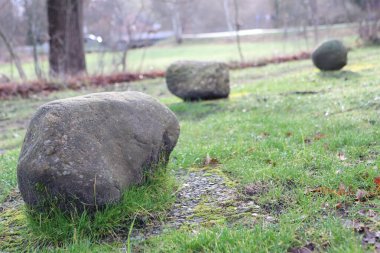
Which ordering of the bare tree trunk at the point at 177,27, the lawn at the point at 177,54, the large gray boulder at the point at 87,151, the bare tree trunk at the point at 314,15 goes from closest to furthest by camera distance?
the large gray boulder at the point at 87,151
the lawn at the point at 177,54
the bare tree trunk at the point at 314,15
the bare tree trunk at the point at 177,27

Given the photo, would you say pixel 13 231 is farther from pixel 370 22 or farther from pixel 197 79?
pixel 370 22

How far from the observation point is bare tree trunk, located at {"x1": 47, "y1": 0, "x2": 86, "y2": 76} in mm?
17953

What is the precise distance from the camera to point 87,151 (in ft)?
12.7

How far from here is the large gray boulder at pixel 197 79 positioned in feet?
35.6

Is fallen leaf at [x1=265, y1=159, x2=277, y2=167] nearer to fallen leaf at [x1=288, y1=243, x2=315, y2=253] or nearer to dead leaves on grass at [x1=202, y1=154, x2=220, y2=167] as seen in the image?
dead leaves on grass at [x1=202, y1=154, x2=220, y2=167]

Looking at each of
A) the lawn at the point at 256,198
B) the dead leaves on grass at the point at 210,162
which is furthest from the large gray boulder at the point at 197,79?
the dead leaves on grass at the point at 210,162

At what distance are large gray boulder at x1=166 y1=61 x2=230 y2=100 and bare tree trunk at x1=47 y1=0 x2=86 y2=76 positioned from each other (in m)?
8.01

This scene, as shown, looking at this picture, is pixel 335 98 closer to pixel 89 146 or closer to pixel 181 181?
pixel 181 181

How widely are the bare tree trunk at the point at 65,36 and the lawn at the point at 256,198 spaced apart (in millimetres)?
11358

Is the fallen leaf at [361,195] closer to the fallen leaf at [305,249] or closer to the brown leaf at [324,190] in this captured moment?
the brown leaf at [324,190]

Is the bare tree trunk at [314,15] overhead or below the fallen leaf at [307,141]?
overhead

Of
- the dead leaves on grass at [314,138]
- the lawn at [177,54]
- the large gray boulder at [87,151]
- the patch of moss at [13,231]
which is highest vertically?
the lawn at [177,54]

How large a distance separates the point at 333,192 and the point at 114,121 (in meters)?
2.02

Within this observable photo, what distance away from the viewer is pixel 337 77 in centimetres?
1264
